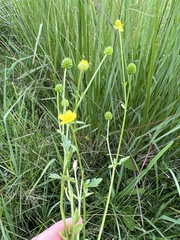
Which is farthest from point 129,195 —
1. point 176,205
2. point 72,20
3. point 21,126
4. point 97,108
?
point 72,20

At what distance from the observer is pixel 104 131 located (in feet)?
3.23

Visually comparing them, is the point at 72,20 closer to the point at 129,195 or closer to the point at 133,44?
the point at 133,44

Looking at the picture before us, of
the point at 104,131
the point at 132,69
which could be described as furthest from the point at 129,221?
the point at 132,69

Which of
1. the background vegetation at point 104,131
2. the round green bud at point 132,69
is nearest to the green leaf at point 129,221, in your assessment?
the background vegetation at point 104,131

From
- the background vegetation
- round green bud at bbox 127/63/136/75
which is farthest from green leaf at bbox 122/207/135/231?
round green bud at bbox 127/63/136/75

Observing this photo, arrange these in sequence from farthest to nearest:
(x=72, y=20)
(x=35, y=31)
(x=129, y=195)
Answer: (x=35, y=31), (x=72, y=20), (x=129, y=195)

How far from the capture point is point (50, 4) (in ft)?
3.63

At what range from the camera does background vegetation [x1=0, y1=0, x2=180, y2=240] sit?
0.89m

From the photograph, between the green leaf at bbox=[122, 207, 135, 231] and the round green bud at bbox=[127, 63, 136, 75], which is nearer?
the round green bud at bbox=[127, 63, 136, 75]

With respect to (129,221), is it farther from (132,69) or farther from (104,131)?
(132,69)

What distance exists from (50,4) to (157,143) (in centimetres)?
50

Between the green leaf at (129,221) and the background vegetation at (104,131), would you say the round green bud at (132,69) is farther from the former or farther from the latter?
the green leaf at (129,221)

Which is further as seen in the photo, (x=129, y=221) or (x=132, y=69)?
(x=129, y=221)

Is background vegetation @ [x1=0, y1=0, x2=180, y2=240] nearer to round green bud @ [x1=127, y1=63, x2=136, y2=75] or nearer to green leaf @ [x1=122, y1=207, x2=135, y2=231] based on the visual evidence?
green leaf @ [x1=122, y1=207, x2=135, y2=231]
